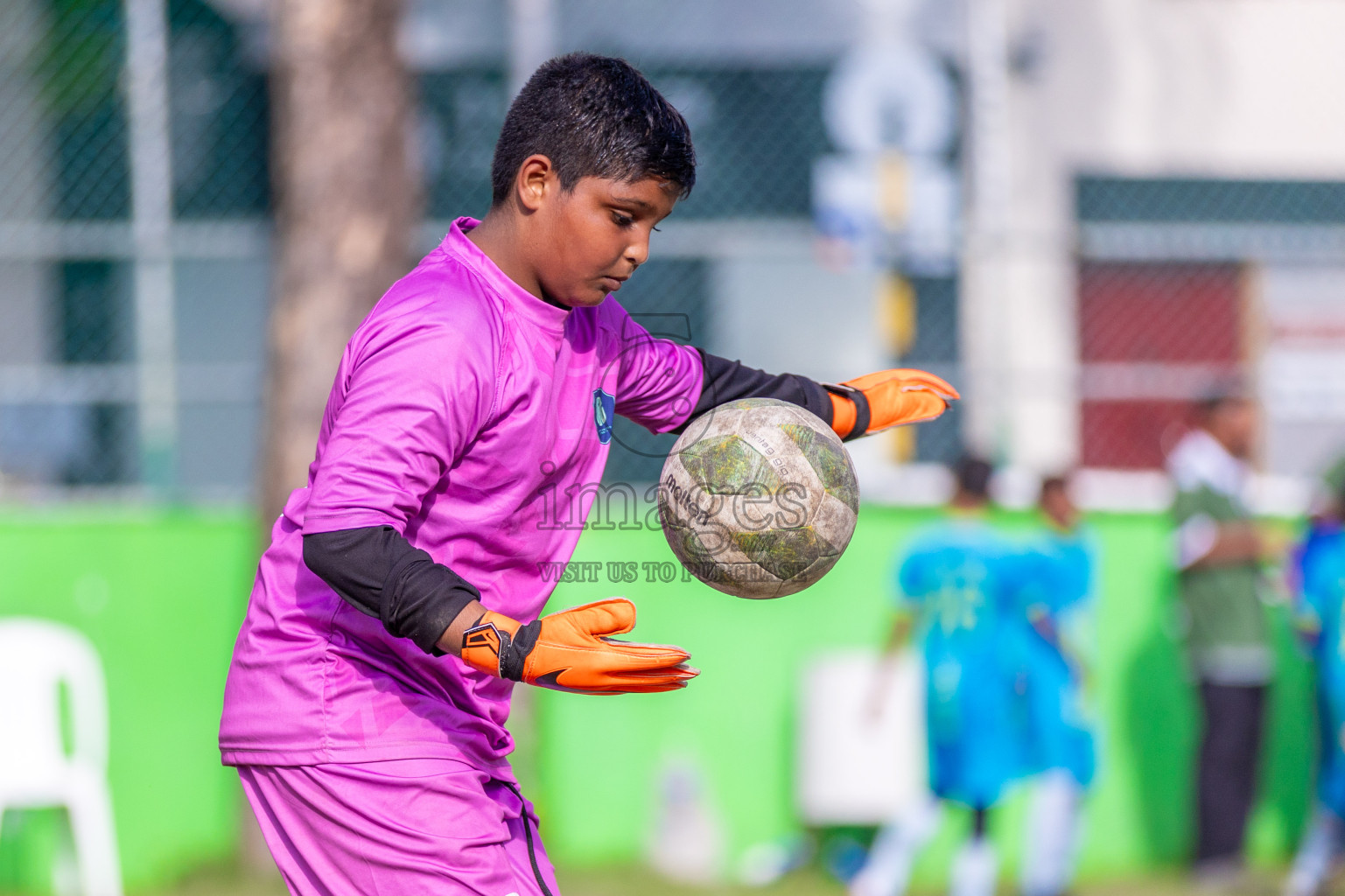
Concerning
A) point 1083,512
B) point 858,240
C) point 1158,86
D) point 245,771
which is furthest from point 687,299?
point 245,771

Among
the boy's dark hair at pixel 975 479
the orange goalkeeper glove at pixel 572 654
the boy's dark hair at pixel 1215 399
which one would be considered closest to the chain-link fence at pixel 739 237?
the boy's dark hair at pixel 1215 399

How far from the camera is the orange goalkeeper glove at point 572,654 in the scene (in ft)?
7.20

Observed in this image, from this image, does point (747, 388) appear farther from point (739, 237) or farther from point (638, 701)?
point (739, 237)

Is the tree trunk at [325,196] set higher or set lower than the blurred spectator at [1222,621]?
higher

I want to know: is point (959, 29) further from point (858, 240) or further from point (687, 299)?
point (687, 299)

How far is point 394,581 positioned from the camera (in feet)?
7.14

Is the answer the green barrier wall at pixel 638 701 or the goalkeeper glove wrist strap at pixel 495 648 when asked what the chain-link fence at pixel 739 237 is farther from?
the goalkeeper glove wrist strap at pixel 495 648

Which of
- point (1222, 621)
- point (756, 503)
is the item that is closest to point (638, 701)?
point (1222, 621)

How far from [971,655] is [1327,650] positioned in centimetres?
168

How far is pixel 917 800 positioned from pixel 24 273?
693 centimetres

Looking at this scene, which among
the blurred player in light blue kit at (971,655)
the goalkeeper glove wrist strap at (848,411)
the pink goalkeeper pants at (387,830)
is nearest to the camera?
the pink goalkeeper pants at (387,830)

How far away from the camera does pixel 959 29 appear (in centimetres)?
1032

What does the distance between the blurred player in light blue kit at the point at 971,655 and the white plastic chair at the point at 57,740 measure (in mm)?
3499

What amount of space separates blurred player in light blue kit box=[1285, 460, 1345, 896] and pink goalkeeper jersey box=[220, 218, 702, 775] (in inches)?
182
